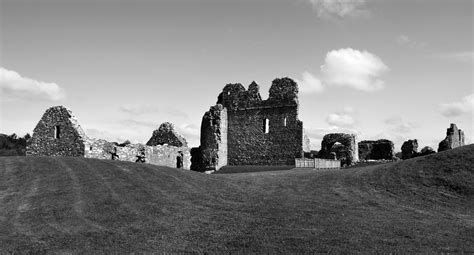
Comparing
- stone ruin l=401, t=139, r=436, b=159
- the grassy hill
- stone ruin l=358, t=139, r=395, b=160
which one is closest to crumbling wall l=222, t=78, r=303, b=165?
the grassy hill

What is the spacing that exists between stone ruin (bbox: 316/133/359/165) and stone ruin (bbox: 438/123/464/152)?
31.5 feet

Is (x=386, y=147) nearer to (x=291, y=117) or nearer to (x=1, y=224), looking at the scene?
(x=291, y=117)

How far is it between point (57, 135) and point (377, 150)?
36427mm

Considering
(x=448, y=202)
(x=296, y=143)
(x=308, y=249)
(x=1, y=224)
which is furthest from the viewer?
(x=296, y=143)

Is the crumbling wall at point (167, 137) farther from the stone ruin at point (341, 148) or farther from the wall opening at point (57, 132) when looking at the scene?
the stone ruin at point (341, 148)

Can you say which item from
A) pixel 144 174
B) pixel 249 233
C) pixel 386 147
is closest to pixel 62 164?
pixel 144 174

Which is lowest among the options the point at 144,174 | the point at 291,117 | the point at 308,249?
the point at 308,249

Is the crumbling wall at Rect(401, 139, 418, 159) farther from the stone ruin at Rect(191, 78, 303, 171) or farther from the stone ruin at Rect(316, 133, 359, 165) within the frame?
the stone ruin at Rect(191, 78, 303, 171)

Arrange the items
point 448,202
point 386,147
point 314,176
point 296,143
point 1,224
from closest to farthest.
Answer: point 1,224 < point 448,202 < point 314,176 < point 296,143 < point 386,147

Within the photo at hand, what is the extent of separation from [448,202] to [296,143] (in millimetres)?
20858

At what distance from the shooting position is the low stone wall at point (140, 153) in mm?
29734

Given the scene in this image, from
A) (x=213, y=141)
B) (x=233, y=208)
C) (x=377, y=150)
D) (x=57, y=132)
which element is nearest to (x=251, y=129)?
(x=213, y=141)

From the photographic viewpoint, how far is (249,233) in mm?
10953

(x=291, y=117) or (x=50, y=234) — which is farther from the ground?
(x=291, y=117)
